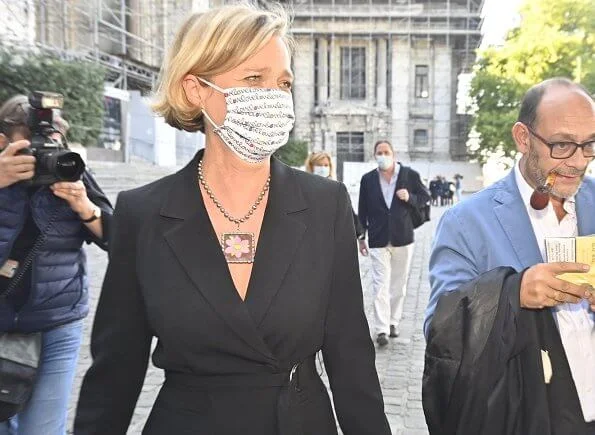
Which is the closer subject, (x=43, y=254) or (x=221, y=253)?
(x=221, y=253)

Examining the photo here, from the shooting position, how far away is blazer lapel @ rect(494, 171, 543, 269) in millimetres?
2477

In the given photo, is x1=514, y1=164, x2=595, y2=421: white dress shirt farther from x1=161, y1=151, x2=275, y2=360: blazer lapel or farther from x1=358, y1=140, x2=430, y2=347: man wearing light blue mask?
x1=358, y1=140, x2=430, y2=347: man wearing light blue mask

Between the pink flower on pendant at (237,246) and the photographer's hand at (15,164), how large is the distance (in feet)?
4.00

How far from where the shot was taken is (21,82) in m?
11.4

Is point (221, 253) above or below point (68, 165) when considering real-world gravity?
below

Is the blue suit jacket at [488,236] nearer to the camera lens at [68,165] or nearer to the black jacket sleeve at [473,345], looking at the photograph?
the black jacket sleeve at [473,345]

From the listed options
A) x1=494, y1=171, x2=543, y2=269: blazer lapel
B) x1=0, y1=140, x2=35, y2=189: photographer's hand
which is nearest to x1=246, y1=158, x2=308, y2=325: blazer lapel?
x1=494, y1=171, x2=543, y2=269: blazer lapel

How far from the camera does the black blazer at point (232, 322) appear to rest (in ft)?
6.46

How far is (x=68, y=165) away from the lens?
9.57ft

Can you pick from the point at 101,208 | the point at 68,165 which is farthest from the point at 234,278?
the point at 101,208

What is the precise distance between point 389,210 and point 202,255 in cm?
569

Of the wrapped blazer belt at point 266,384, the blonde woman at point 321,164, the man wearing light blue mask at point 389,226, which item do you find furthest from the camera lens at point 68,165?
the blonde woman at point 321,164

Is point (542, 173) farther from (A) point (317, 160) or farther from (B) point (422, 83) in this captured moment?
(B) point (422, 83)

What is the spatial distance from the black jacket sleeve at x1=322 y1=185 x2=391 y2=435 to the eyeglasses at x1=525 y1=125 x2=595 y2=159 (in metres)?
0.81
